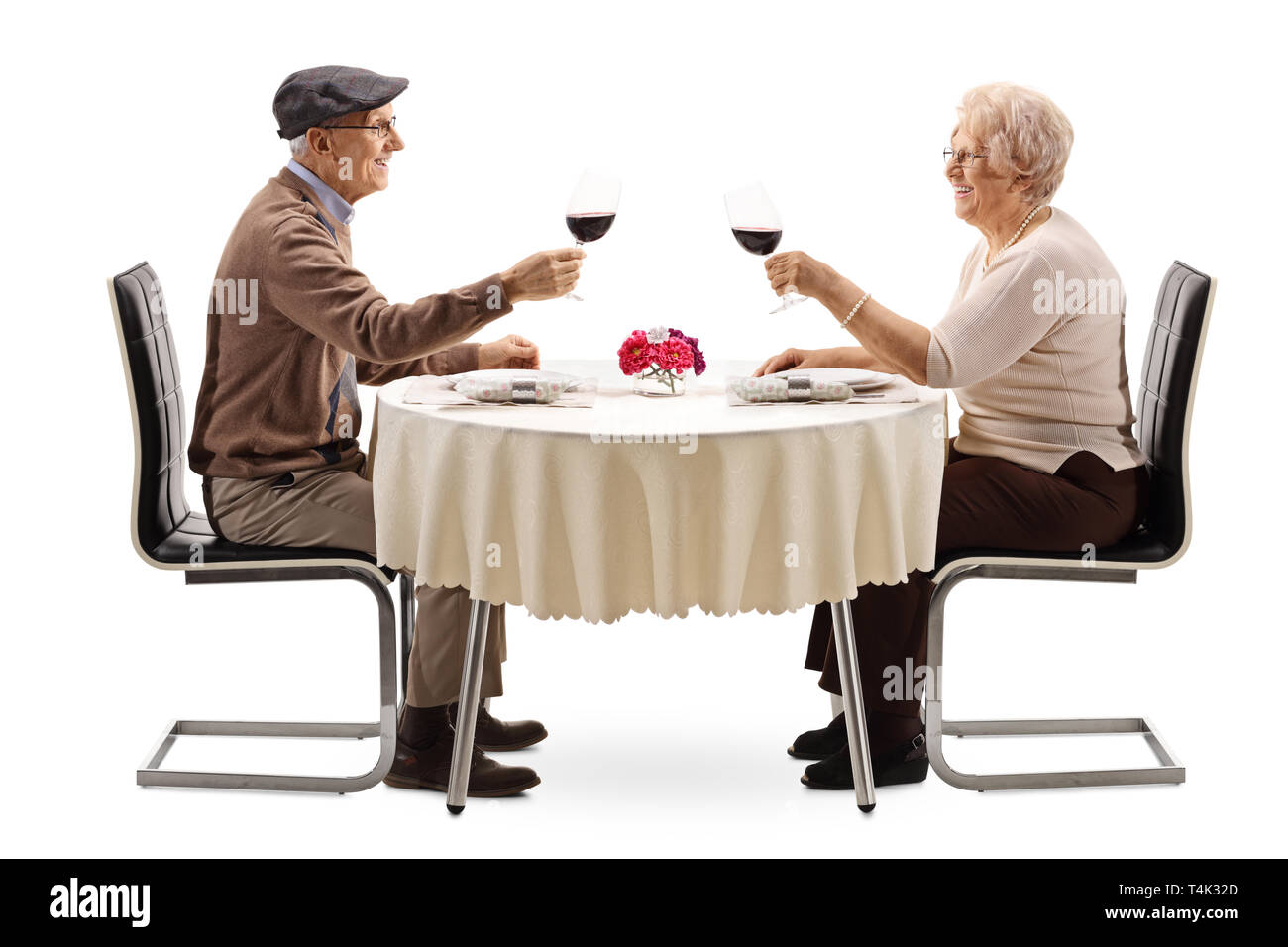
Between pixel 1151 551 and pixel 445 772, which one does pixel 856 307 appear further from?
pixel 445 772

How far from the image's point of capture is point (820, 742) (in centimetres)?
589

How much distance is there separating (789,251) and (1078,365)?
0.88 m

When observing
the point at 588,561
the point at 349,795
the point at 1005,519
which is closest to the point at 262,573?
the point at 349,795

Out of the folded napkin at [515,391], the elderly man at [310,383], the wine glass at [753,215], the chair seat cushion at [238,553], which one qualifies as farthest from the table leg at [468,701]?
the wine glass at [753,215]

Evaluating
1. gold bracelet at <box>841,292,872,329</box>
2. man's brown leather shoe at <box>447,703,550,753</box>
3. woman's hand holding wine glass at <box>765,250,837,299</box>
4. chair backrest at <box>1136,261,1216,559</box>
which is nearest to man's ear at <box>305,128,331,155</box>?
woman's hand holding wine glass at <box>765,250,837,299</box>

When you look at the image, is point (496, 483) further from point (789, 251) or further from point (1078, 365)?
point (1078, 365)

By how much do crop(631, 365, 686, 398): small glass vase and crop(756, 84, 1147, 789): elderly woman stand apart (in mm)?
331

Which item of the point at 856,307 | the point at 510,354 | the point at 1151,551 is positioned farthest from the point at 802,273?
the point at 1151,551

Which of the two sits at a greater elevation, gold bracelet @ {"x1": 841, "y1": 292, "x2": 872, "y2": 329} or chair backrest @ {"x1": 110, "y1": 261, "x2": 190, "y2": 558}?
gold bracelet @ {"x1": 841, "y1": 292, "x2": 872, "y2": 329}

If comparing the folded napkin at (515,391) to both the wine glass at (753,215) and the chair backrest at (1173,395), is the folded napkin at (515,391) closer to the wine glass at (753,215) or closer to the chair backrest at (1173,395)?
the wine glass at (753,215)

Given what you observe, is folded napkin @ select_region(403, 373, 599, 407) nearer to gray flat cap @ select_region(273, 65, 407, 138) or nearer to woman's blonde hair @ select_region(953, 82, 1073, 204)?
gray flat cap @ select_region(273, 65, 407, 138)

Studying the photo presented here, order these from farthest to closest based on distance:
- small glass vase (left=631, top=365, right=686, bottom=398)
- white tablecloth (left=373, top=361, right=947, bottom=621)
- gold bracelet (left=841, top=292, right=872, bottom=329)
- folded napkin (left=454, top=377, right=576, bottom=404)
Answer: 1. small glass vase (left=631, top=365, right=686, bottom=398)
2. gold bracelet (left=841, top=292, right=872, bottom=329)
3. folded napkin (left=454, top=377, right=576, bottom=404)
4. white tablecloth (left=373, top=361, right=947, bottom=621)

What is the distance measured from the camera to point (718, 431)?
16.0 feet

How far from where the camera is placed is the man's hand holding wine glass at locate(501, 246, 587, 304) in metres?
5.33
